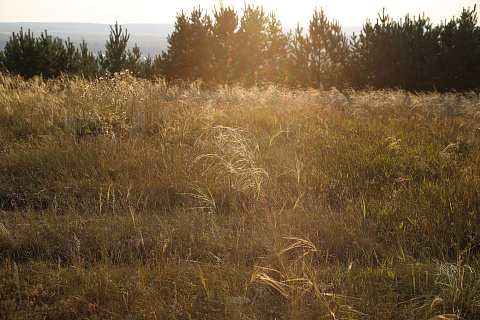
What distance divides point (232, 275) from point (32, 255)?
1457 millimetres

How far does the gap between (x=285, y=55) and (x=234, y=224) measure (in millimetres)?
16384

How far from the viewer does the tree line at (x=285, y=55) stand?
14.5 metres

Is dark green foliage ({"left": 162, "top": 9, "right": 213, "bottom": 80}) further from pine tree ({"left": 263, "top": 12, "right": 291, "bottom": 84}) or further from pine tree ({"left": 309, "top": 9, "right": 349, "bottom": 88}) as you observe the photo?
pine tree ({"left": 309, "top": 9, "right": 349, "bottom": 88})

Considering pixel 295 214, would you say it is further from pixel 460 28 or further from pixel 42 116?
pixel 460 28

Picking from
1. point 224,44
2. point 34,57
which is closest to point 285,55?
point 224,44

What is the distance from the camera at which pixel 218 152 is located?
4.68 m

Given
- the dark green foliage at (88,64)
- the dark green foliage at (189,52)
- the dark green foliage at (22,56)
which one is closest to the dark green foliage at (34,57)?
the dark green foliage at (22,56)

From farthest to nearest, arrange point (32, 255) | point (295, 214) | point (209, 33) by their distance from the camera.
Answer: point (209, 33) → point (295, 214) → point (32, 255)

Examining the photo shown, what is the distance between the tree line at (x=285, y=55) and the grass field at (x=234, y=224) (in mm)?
9361

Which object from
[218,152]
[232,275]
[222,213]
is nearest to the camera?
[232,275]

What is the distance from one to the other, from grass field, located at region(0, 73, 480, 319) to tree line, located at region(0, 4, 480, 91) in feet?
30.7

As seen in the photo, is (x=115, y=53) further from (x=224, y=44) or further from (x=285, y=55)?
(x=285, y=55)

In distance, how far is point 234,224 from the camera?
3129 mm

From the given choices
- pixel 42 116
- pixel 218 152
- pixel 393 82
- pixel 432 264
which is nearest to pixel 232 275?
pixel 432 264
